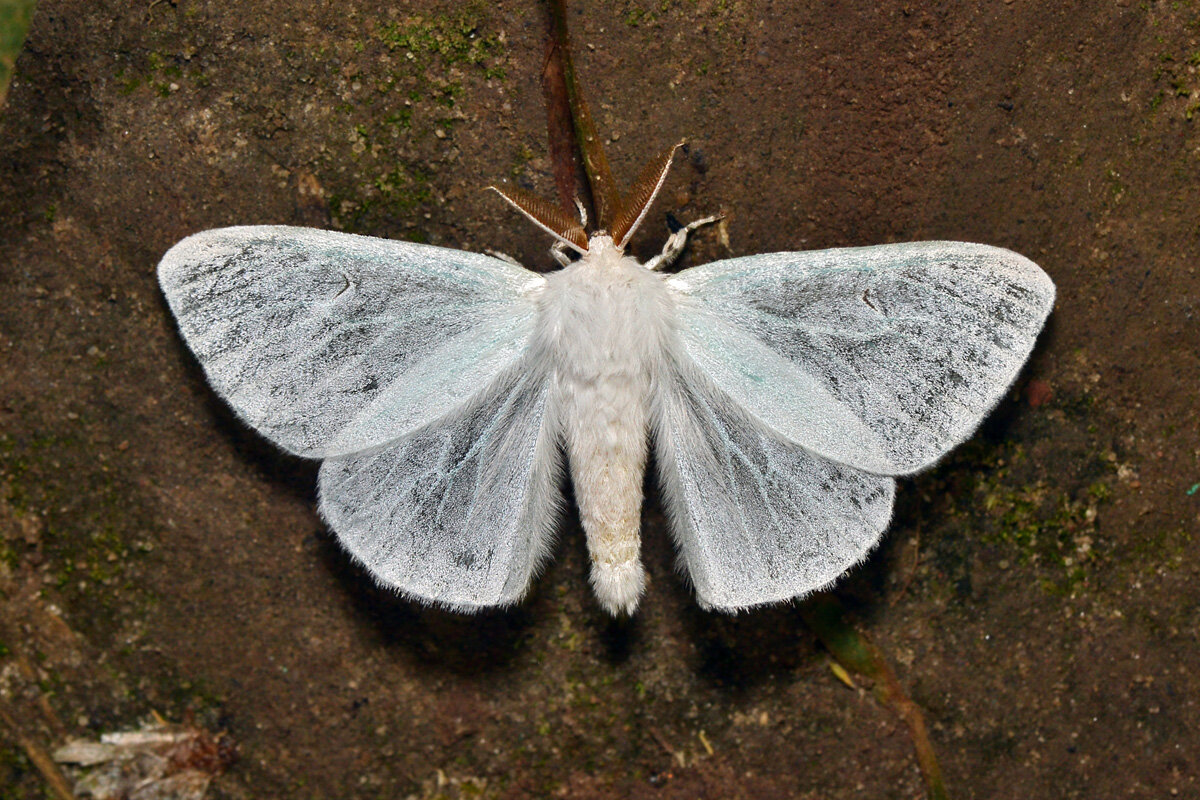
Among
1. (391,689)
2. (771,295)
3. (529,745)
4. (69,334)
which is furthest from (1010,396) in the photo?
(69,334)

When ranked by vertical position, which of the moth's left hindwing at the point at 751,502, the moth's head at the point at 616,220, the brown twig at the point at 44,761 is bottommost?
the brown twig at the point at 44,761

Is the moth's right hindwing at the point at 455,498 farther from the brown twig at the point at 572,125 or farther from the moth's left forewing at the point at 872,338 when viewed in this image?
the brown twig at the point at 572,125

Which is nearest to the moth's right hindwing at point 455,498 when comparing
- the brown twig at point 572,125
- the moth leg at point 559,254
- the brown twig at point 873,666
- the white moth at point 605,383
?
the white moth at point 605,383

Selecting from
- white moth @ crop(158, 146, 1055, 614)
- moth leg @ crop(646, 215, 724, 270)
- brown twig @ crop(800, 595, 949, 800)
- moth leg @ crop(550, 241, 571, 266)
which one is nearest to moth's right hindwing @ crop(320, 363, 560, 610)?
white moth @ crop(158, 146, 1055, 614)

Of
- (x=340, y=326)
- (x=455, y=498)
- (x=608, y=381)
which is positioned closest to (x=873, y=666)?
(x=608, y=381)

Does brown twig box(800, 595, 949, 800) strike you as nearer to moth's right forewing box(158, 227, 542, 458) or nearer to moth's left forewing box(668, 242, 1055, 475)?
moth's left forewing box(668, 242, 1055, 475)
